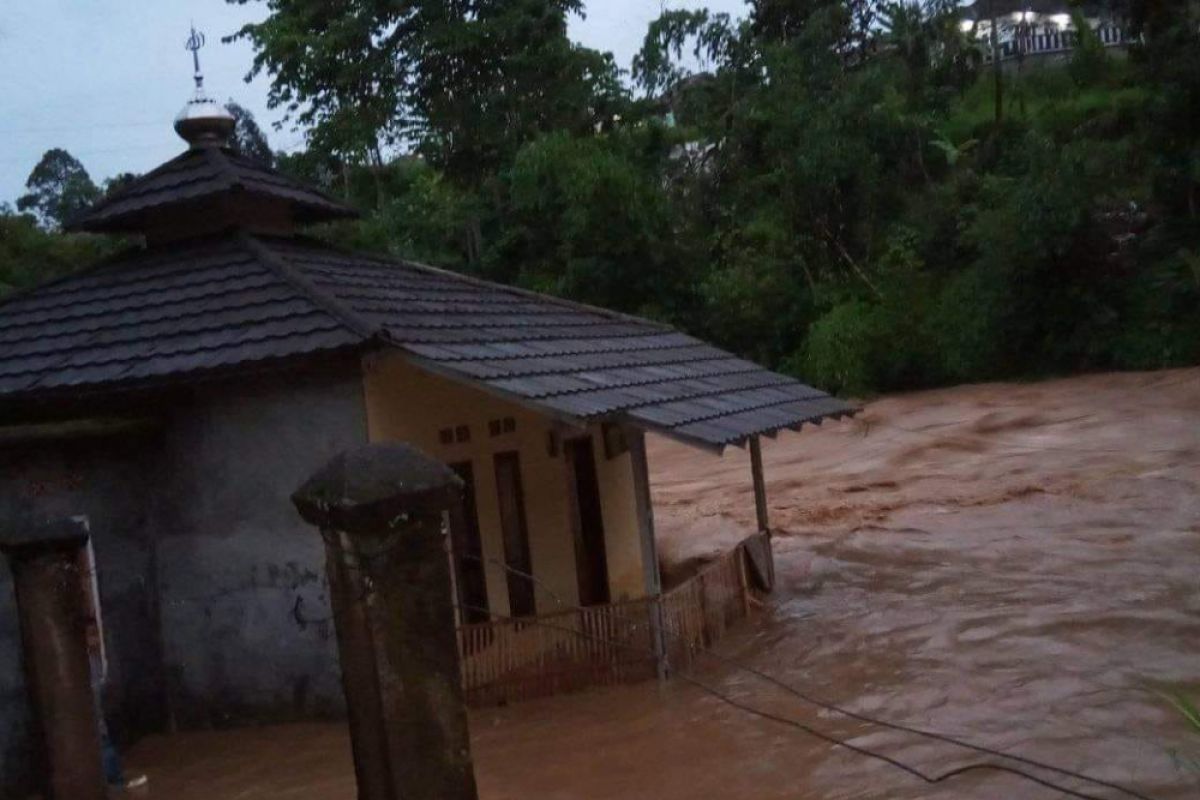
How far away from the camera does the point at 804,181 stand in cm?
2981

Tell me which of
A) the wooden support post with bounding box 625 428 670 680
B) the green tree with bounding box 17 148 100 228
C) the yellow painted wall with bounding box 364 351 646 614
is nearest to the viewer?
the wooden support post with bounding box 625 428 670 680

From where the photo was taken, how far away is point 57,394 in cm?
880

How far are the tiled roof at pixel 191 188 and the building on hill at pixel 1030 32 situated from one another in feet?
99.8

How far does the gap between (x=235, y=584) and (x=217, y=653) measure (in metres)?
0.54

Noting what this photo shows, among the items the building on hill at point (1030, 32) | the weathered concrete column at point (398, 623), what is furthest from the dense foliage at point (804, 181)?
the weathered concrete column at point (398, 623)

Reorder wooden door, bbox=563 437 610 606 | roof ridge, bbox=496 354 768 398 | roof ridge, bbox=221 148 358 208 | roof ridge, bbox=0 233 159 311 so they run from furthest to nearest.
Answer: roof ridge, bbox=221 148 358 208, wooden door, bbox=563 437 610 606, roof ridge, bbox=0 233 159 311, roof ridge, bbox=496 354 768 398

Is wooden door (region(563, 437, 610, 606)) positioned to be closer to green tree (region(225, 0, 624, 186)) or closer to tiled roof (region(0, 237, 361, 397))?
tiled roof (region(0, 237, 361, 397))

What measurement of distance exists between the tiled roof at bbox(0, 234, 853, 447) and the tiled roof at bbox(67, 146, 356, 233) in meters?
0.41

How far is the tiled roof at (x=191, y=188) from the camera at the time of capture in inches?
422

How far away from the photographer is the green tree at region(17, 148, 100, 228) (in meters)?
36.9

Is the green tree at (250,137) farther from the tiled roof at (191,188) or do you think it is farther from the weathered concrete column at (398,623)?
the weathered concrete column at (398,623)

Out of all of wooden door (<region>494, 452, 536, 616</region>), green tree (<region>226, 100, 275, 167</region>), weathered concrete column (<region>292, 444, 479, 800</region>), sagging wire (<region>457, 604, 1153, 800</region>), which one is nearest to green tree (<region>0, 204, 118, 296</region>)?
green tree (<region>226, 100, 275, 167</region>)

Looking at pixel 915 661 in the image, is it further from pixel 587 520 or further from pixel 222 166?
pixel 222 166

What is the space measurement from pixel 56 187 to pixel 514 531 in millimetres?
39383
